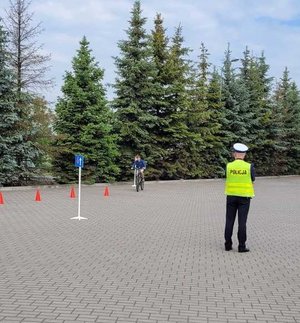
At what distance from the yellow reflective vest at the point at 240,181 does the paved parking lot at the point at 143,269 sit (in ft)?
3.77

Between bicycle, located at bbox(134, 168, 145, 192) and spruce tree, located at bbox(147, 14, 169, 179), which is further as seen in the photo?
spruce tree, located at bbox(147, 14, 169, 179)

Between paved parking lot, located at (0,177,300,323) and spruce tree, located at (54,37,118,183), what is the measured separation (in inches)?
454

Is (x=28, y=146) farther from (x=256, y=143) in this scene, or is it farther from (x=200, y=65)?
(x=256, y=143)

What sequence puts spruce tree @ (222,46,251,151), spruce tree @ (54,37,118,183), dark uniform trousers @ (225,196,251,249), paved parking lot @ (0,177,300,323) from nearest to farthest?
paved parking lot @ (0,177,300,323), dark uniform trousers @ (225,196,251,249), spruce tree @ (54,37,118,183), spruce tree @ (222,46,251,151)

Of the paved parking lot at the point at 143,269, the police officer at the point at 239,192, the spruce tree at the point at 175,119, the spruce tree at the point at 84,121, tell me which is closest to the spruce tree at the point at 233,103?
the spruce tree at the point at 175,119

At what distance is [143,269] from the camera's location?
308 inches

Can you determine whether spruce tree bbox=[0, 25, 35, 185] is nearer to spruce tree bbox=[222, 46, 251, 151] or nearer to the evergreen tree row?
the evergreen tree row

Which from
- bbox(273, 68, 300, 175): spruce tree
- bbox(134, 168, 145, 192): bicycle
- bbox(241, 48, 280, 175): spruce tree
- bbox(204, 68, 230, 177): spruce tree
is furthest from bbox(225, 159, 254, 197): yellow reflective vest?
bbox(273, 68, 300, 175): spruce tree

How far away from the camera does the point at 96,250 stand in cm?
935

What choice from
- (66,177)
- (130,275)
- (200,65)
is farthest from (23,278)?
(200,65)

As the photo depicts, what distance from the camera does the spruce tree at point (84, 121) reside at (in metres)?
26.8

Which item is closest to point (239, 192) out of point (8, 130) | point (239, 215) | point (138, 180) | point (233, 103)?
point (239, 215)

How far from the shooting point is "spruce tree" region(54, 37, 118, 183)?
26.8 m

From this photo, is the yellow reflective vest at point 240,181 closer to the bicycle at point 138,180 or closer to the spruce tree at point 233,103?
the bicycle at point 138,180
